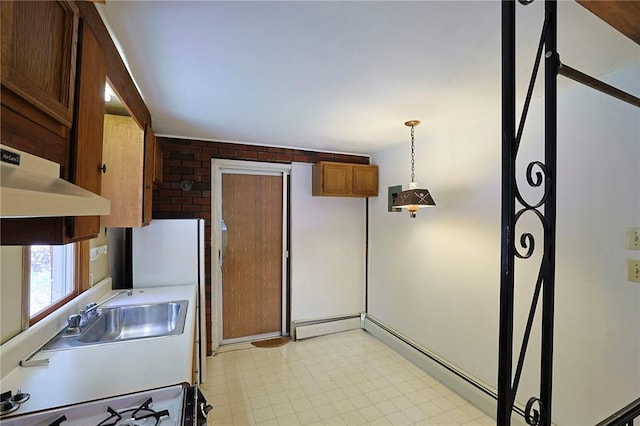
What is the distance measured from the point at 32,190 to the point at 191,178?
9.28ft

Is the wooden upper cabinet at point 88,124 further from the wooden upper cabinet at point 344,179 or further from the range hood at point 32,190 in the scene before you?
the wooden upper cabinet at point 344,179

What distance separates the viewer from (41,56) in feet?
2.67

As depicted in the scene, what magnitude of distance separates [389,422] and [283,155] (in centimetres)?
287

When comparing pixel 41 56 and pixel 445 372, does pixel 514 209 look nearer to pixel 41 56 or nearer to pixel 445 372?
pixel 41 56

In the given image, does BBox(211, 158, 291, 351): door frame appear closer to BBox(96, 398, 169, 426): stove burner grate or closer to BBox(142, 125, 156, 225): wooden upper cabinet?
BBox(142, 125, 156, 225): wooden upper cabinet

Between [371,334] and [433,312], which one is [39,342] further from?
[371,334]

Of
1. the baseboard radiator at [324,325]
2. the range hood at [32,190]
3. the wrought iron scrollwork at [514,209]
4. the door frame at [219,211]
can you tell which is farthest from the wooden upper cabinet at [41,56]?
the baseboard radiator at [324,325]

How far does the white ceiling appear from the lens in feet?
3.92

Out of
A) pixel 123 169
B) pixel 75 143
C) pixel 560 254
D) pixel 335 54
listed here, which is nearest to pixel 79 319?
pixel 123 169

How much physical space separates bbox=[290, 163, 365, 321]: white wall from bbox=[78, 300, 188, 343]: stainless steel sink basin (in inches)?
66.7

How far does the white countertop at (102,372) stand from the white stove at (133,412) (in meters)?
0.04

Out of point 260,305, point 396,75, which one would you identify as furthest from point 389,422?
point 396,75

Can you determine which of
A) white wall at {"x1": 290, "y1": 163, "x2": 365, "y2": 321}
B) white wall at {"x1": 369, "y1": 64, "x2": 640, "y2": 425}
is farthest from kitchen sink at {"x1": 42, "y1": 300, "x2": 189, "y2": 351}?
white wall at {"x1": 369, "y1": 64, "x2": 640, "y2": 425}

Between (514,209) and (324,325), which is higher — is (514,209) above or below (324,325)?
above
